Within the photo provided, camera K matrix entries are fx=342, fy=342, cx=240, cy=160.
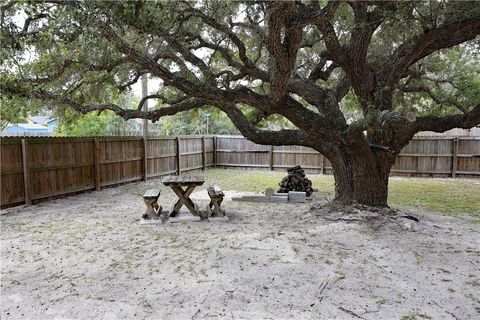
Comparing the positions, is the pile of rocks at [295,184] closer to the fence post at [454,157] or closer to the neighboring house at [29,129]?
the fence post at [454,157]

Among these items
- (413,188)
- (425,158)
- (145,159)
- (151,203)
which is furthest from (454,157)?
(151,203)

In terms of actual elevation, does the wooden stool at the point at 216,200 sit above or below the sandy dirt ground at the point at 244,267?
above

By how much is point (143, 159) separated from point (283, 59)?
26.9 feet

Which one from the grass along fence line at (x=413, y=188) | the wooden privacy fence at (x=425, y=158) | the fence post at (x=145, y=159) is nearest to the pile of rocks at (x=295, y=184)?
the grass along fence line at (x=413, y=188)

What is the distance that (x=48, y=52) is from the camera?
542 cm

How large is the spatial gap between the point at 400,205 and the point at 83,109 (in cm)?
697

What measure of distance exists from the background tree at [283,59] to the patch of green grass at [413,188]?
79.5 inches


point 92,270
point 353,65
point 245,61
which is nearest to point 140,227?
point 92,270

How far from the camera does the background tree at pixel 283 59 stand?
360 cm

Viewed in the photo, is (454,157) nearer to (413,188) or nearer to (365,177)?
(413,188)

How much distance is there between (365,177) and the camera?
625cm

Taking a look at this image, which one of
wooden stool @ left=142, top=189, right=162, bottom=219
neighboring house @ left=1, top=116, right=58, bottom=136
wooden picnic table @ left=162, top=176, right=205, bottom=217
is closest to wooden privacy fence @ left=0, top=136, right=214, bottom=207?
wooden stool @ left=142, top=189, right=162, bottom=219

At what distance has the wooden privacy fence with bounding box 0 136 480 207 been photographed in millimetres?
7246

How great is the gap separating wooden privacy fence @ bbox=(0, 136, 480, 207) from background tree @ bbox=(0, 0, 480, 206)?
4.73 feet
